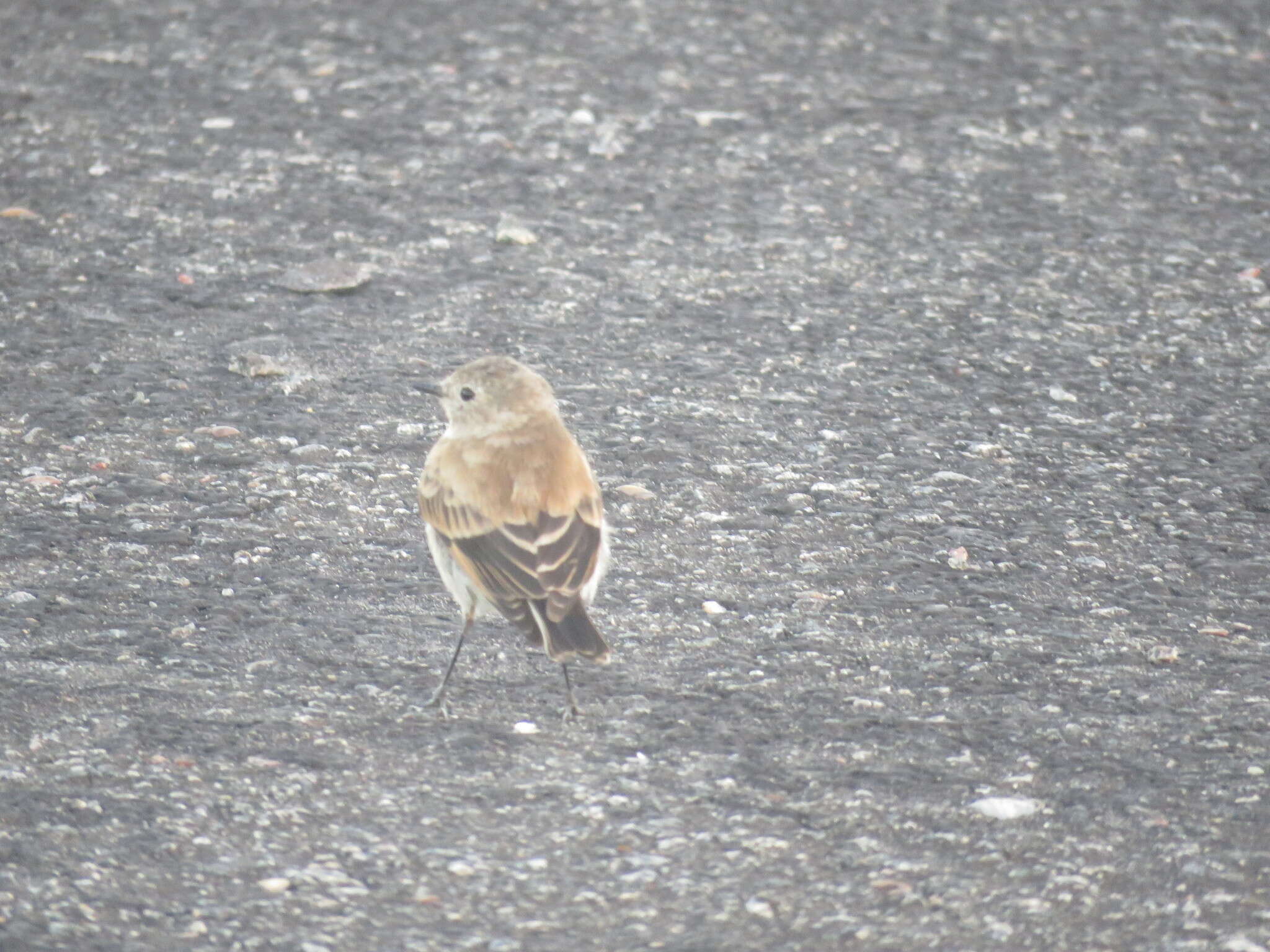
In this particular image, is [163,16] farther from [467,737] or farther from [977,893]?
[977,893]

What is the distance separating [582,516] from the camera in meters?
4.91

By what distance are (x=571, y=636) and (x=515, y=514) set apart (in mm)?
506

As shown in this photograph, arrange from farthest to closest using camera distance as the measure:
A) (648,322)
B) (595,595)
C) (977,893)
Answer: (648,322) → (595,595) → (977,893)

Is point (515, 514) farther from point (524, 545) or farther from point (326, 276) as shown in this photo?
point (326, 276)

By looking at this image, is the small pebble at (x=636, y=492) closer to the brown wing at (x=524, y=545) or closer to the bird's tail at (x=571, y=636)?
the brown wing at (x=524, y=545)

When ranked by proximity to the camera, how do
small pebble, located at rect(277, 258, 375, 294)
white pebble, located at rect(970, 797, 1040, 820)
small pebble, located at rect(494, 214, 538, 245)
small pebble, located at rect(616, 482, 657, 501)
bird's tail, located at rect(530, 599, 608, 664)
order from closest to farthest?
white pebble, located at rect(970, 797, 1040, 820) → bird's tail, located at rect(530, 599, 608, 664) → small pebble, located at rect(616, 482, 657, 501) → small pebble, located at rect(277, 258, 375, 294) → small pebble, located at rect(494, 214, 538, 245)

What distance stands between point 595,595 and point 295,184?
415 cm

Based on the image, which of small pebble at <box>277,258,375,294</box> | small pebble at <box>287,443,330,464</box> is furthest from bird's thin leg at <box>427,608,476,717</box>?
small pebble at <box>277,258,375,294</box>

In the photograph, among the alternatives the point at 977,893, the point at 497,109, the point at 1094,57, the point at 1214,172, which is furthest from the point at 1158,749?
the point at 1094,57

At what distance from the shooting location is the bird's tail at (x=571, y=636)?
4500 millimetres

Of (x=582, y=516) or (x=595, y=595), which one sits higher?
(x=582, y=516)

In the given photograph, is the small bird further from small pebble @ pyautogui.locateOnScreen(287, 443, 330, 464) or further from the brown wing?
small pebble @ pyautogui.locateOnScreen(287, 443, 330, 464)

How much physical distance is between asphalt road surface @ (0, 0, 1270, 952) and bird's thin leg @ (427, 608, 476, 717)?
69 millimetres

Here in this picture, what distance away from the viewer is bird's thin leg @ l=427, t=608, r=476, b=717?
15.6ft
